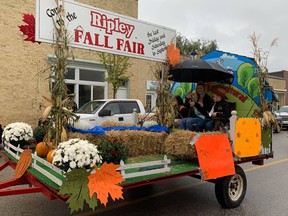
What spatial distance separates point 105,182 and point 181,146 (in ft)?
6.30

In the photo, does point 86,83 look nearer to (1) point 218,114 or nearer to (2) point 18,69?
(2) point 18,69

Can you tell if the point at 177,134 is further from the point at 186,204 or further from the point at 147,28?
the point at 147,28

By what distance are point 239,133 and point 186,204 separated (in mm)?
1597

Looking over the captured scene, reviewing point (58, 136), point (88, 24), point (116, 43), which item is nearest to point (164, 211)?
point (58, 136)

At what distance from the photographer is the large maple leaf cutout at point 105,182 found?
3.17 m

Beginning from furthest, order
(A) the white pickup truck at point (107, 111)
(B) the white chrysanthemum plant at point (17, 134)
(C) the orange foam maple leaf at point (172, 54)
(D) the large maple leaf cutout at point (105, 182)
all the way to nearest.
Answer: (A) the white pickup truck at point (107, 111)
(C) the orange foam maple leaf at point (172, 54)
(B) the white chrysanthemum plant at point (17, 134)
(D) the large maple leaf cutout at point (105, 182)

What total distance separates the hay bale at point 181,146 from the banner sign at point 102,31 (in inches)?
66.5

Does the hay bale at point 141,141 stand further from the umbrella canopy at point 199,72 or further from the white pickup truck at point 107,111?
the white pickup truck at point 107,111

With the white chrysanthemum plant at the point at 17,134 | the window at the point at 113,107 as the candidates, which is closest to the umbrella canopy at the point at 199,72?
the white chrysanthemum plant at the point at 17,134

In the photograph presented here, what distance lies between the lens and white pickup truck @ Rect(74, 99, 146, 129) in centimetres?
1030

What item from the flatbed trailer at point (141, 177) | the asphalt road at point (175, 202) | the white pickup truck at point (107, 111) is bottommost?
the asphalt road at point (175, 202)

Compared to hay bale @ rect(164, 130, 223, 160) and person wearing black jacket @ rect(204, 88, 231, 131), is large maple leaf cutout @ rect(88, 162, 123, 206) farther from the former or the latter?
person wearing black jacket @ rect(204, 88, 231, 131)

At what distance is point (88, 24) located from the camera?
4.71m

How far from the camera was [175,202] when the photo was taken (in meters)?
5.41
